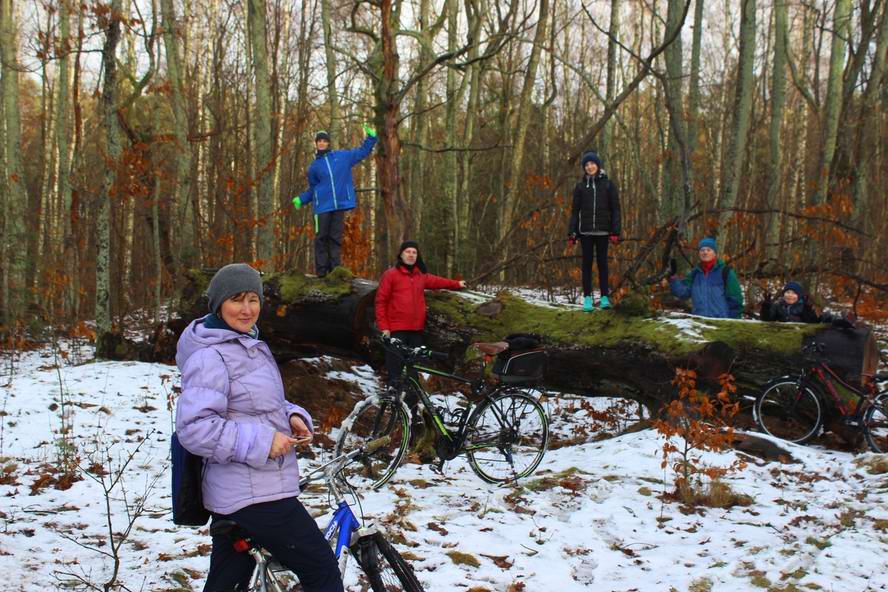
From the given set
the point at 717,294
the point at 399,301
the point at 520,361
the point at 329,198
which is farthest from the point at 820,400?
the point at 329,198

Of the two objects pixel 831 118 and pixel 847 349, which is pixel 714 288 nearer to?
pixel 847 349

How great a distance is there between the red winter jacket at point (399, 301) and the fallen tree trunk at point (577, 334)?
0.66 feet

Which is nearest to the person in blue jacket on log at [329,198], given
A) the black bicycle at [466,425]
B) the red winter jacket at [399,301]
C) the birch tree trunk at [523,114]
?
the red winter jacket at [399,301]

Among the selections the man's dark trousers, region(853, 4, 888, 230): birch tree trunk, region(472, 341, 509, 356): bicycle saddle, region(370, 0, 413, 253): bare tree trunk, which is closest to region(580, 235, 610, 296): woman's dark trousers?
region(472, 341, 509, 356): bicycle saddle

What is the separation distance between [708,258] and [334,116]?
10666mm

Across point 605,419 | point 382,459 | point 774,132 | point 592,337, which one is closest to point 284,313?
point 382,459

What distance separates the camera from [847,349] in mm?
6848

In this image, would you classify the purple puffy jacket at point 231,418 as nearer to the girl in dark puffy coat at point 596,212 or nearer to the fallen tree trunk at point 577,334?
the fallen tree trunk at point 577,334

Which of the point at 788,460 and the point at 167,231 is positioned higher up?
the point at 167,231

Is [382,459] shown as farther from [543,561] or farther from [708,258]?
[708,258]

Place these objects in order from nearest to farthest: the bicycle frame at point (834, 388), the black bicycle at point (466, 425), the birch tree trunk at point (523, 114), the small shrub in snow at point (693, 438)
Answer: the small shrub in snow at point (693, 438)
the black bicycle at point (466, 425)
the bicycle frame at point (834, 388)
the birch tree trunk at point (523, 114)

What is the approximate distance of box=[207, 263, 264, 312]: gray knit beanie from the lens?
2.36 metres

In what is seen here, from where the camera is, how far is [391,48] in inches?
354

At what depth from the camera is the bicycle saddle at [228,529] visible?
2.31m
